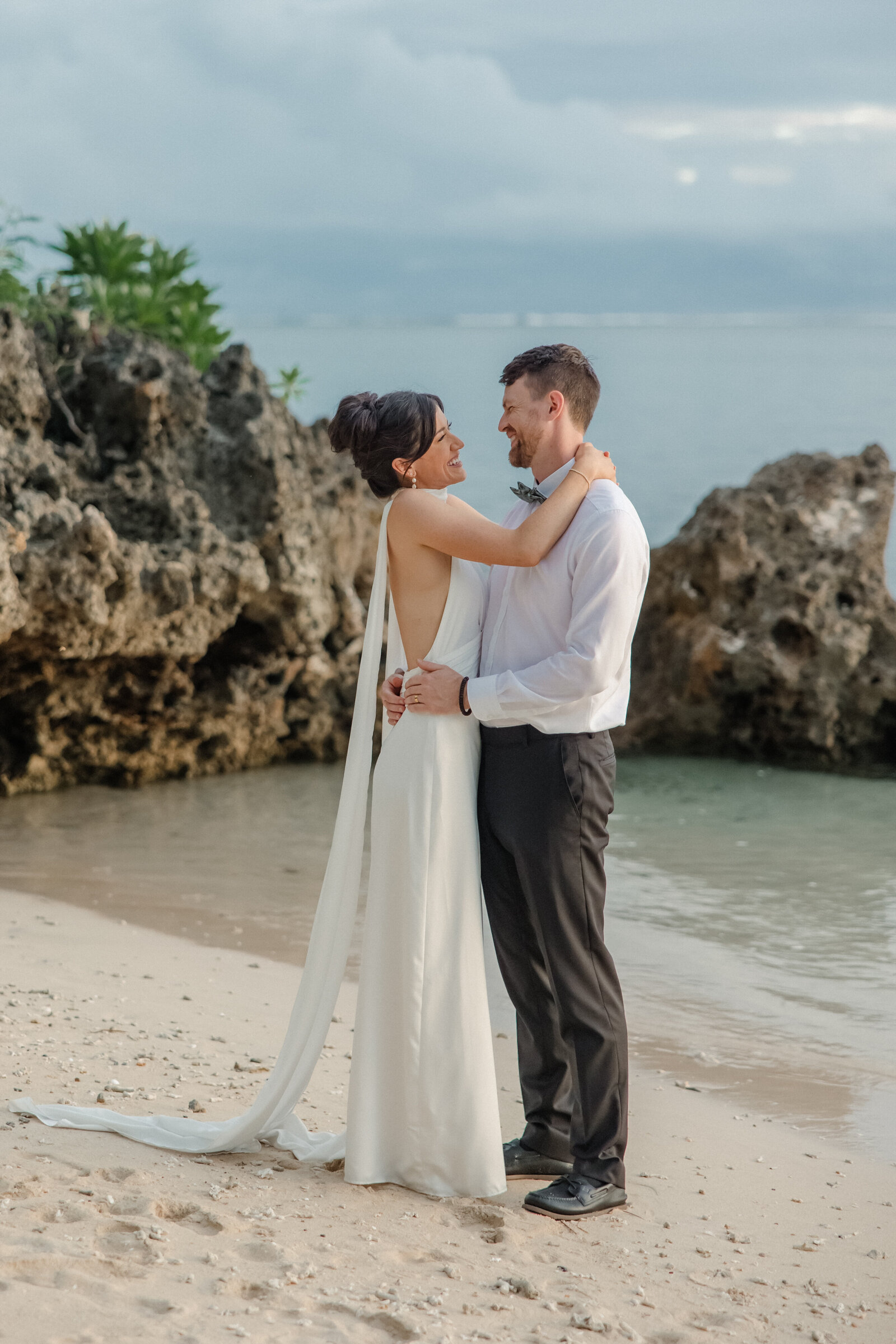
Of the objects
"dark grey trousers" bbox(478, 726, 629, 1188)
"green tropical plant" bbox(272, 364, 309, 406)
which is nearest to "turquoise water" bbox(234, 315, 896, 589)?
"green tropical plant" bbox(272, 364, 309, 406)

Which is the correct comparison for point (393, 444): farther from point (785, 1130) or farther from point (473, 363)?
point (473, 363)

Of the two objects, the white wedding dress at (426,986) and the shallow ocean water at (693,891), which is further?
the shallow ocean water at (693,891)

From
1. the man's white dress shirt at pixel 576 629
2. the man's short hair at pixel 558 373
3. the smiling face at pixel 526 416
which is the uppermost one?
the man's short hair at pixel 558 373

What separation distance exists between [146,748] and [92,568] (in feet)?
6.86

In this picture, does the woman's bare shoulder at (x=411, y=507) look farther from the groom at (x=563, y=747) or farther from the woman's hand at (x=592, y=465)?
the woman's hand at (x=592, y=465)

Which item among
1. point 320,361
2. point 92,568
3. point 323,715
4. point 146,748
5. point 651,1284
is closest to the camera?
point 651,1284

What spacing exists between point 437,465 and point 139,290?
24.2 ft

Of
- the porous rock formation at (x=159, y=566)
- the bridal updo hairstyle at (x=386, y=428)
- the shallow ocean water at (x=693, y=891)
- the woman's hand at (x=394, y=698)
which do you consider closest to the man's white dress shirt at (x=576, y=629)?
the woman's hand at (x=394, y=698)

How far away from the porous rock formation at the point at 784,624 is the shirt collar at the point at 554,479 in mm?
7039

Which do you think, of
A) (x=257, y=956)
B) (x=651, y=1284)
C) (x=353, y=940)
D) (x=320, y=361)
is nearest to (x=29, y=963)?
(x=257, y=956)

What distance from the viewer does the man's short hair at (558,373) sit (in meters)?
→ 3.75

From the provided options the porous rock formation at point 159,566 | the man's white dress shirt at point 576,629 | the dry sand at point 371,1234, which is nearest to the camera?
the dry sand at point 371,1234

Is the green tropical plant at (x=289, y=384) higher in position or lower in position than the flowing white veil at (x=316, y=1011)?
higher

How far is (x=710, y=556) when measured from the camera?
10.8m
